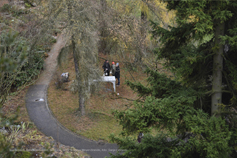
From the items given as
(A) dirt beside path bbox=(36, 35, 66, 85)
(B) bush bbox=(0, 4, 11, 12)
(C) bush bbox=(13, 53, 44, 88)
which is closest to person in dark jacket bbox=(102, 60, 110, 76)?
(A) dirt beside path bbox=(36, 35, 66, 85)

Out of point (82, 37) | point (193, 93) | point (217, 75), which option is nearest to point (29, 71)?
point (82, 37)

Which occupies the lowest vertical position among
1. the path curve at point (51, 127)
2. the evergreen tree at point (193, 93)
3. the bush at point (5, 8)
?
the path curve at point (51, 127)

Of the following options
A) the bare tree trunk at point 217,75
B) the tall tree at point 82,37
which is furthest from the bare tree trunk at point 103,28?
the bare tree trunk at point 217,75

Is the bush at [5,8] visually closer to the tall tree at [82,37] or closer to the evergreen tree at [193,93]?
the tall tree at [82,37]

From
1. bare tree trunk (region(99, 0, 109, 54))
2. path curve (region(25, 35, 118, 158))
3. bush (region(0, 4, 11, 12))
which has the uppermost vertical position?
bush (region(0, 4, 11, 12))

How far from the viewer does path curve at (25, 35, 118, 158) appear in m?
9.54

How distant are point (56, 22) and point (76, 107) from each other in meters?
5.15

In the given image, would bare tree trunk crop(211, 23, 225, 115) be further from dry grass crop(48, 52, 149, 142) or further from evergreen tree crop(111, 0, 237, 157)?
dry grass crop(48, 52, 149, 142)

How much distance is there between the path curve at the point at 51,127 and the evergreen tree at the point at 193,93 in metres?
4.74

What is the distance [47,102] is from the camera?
12.8m

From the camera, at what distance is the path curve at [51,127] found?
9539 millimetres

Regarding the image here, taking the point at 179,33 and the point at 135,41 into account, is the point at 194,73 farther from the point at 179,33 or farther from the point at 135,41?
the point at 135,41

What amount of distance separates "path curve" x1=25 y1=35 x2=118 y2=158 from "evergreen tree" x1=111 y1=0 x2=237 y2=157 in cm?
474

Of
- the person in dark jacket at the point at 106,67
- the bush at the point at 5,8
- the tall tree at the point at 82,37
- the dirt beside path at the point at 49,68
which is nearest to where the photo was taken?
the tall tree at the point at 82,37
